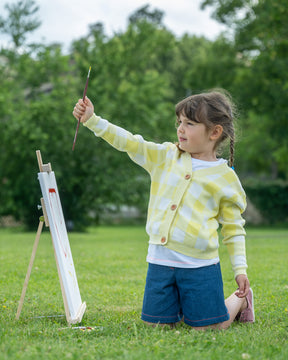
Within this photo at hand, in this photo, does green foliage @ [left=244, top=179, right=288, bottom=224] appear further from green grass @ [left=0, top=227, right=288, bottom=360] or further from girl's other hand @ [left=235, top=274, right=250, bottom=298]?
girl's other hand @ [left=235, top=274, right=250, bottom=298]

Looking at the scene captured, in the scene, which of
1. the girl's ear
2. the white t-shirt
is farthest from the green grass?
the girl's ear

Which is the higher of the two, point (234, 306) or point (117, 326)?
point (234, 306)

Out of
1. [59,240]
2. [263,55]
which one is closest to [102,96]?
[263,55]

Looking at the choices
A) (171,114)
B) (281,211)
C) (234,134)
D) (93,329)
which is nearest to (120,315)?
(93,329)

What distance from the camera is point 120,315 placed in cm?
481

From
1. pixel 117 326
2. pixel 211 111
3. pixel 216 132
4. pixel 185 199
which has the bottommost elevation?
pixel 117 326

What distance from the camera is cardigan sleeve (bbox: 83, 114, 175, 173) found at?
3.96 m

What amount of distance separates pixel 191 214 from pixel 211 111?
0.77m

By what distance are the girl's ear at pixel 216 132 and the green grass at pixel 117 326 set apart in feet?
4.62

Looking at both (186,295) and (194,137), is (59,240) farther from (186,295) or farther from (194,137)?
(194,137)

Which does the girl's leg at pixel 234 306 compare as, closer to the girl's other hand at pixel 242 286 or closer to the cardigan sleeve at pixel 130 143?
the girl's other hand at pixel 242 286

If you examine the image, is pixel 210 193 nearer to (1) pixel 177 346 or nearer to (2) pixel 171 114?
(1) pixel 177 346

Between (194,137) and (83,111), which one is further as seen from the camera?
(194,137)

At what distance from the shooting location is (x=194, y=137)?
4.16 meters
